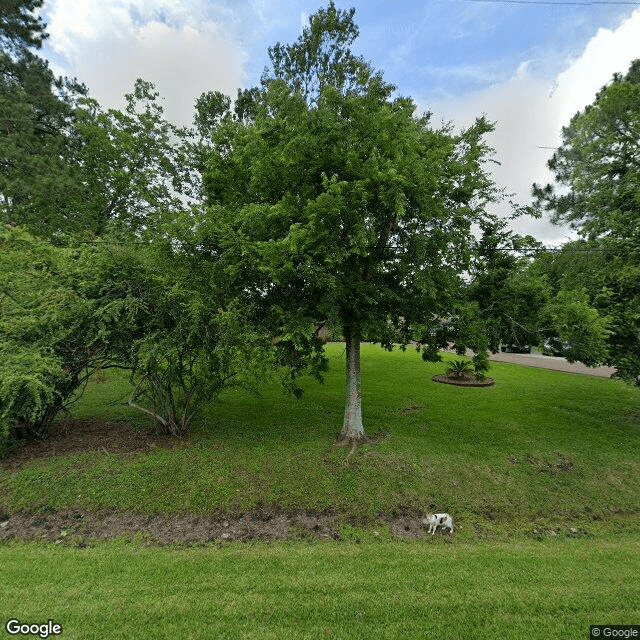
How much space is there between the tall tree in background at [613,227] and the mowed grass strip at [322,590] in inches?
161

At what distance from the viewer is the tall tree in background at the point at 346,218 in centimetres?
501

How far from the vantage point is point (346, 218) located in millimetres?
5270

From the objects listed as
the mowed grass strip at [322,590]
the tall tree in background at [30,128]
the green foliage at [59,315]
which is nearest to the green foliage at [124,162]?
the tall tree in background at [30,128]

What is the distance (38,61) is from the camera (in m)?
12.4

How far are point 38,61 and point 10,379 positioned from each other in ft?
45.7

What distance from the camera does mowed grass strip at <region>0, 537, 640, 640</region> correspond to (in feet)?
9.24

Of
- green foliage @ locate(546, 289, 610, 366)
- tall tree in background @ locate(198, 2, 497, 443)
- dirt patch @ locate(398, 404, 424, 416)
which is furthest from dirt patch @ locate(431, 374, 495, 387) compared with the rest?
tall tree in background @ locate(198, 2, 497, 443)

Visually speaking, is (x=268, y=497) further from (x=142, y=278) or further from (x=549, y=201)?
(x=549, y=201)

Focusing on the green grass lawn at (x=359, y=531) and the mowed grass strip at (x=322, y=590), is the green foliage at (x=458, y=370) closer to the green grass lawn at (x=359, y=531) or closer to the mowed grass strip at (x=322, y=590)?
the green grass lawn at (x=359, y=531)

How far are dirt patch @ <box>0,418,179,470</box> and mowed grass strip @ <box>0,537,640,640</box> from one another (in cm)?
216

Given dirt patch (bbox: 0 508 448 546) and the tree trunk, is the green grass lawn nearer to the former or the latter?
dirt patch (bbox: 0 508 448 546)

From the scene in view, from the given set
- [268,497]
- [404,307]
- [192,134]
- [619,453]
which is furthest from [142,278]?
[192,134]

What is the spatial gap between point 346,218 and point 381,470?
4.03m

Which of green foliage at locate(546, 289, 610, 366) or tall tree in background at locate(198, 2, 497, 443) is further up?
tall tree in background at locate(198, 2, 497, 443)
